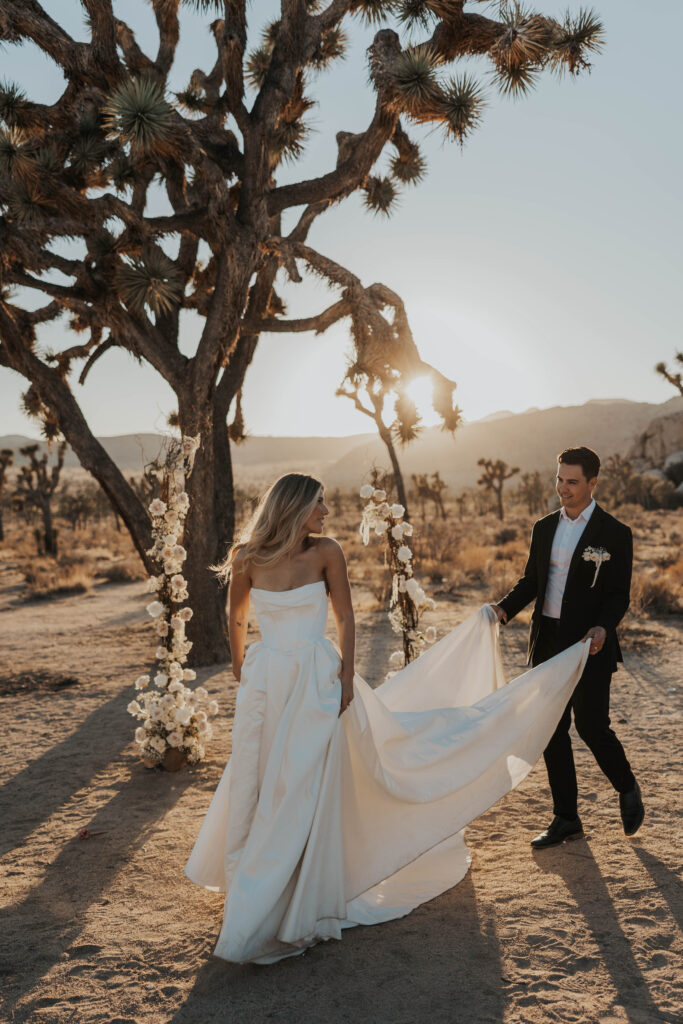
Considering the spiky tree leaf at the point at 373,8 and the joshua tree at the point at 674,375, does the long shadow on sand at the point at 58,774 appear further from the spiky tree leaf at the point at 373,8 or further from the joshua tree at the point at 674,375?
the joshua tree at the point at 674,375

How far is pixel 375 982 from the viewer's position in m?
2.94

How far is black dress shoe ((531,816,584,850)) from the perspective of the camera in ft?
13.5

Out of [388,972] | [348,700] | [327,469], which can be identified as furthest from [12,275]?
[327,469]

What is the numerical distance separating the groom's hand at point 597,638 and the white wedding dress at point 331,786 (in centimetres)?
6

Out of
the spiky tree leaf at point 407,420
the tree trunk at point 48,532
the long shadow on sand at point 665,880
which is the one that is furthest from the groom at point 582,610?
the tree trunk at point 48,532

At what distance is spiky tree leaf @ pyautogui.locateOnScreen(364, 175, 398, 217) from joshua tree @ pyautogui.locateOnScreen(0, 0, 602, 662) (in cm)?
154

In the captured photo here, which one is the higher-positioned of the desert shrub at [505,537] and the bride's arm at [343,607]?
the bride's arm at [343,607]

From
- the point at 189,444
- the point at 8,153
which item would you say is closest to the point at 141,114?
the point at 8,153

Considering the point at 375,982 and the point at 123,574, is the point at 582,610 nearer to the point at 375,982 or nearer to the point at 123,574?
the point at 375,982

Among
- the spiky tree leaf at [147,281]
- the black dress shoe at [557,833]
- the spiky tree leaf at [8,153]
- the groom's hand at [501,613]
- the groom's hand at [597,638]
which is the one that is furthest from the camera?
the spiky tree leaf at [147,281]

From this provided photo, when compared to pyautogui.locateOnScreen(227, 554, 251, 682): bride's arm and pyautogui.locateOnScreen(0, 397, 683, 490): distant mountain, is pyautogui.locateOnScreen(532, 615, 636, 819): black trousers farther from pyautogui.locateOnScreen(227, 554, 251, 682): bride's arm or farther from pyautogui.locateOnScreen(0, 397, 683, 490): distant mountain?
pyautogui.locateOnScreen(0, 397, 683, 490): distant mountain

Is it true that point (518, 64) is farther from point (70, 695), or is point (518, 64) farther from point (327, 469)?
point (327, 469)

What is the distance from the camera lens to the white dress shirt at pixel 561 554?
397 cm

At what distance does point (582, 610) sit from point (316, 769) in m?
1.64
